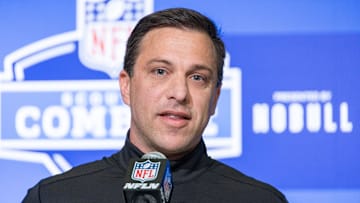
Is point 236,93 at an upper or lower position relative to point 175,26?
lower

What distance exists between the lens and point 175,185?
1356mm

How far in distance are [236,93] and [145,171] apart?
45.9 inches

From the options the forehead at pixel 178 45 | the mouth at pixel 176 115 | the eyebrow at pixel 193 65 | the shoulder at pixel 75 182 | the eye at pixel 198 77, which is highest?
the forehead at pixel 178 45

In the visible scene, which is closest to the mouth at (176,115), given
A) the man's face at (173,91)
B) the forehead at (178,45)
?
the man's face at (173,91)

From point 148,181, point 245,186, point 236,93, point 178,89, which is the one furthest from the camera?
point 236,93

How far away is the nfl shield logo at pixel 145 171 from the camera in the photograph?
103 cm

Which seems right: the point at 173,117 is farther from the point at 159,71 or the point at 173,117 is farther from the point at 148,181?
the point at 148,181

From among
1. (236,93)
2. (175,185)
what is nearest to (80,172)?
(175,185)

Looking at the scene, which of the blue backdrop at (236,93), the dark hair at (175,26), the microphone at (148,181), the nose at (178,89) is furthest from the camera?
the blue backdrop at (236,93)

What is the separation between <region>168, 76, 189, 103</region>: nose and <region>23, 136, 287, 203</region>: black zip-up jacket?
153mm

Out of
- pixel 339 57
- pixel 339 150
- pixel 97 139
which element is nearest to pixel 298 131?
pixel 339 150

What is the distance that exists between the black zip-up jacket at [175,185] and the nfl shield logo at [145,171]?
0.81ft

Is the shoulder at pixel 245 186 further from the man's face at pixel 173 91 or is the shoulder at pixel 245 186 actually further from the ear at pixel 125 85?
the ear at pixel 125 85

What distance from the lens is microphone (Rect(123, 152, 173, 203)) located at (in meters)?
0.99
